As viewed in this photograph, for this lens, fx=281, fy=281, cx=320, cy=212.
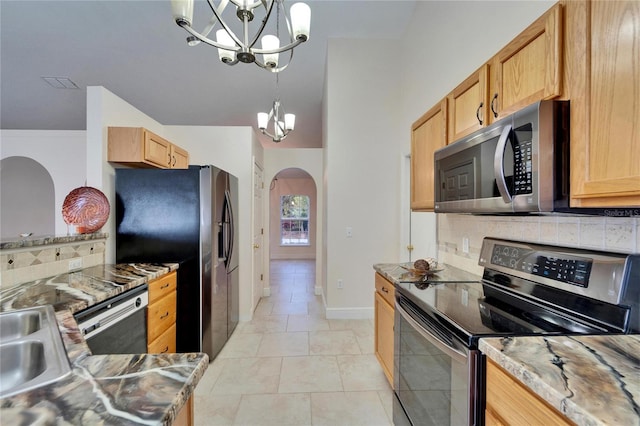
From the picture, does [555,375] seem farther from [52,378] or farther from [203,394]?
[203,394]

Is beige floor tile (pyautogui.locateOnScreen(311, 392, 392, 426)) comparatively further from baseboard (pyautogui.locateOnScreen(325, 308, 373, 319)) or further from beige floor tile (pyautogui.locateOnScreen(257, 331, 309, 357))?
baseboard (pyautogui.locateOnScreen(325, 308, 373, 319))

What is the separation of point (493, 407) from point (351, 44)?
3983mm

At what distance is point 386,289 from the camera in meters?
2.09

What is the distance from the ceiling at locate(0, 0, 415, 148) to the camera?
3.17 m

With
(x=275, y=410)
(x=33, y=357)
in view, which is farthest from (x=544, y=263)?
(x=33, y=357)

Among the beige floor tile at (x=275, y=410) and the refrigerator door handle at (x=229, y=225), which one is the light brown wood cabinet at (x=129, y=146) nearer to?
the refrigerator door handle at (x=229, y=225)

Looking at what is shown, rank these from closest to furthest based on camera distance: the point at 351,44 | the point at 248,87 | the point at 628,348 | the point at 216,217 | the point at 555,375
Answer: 1. the point at 555,375
2. the point at 628,348
3. the point at 216,217
4. the point at 351,44
5. the point at 248,87

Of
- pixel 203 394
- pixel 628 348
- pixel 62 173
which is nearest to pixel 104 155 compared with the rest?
pixel 203 394

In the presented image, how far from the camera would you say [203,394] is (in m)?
2.14

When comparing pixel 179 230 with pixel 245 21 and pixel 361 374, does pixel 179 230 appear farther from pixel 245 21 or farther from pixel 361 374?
pixel 361 374

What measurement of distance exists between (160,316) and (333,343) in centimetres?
169

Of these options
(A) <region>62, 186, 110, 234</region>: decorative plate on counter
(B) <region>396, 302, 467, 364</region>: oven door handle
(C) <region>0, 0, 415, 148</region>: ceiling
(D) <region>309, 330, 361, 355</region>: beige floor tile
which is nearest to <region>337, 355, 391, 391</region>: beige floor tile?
(D) <region>309, 330, 361, 355</region>: beige floor tile

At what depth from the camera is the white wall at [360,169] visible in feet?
12.0

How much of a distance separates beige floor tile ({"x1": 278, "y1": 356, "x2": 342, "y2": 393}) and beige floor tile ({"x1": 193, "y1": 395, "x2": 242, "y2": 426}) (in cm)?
36
